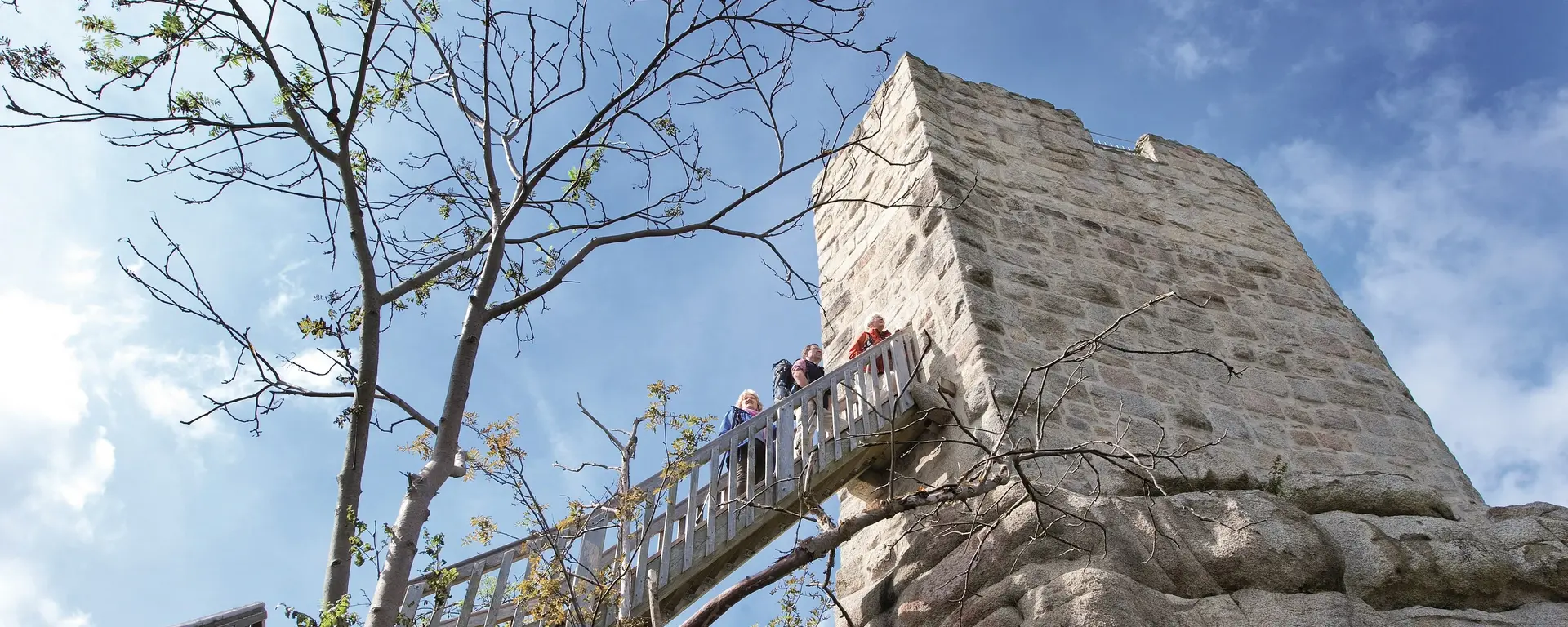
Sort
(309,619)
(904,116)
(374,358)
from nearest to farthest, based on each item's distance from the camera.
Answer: (309,619) < (374,358) < (904,116)

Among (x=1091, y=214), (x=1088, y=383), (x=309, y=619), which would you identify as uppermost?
(x=1091, y=214)

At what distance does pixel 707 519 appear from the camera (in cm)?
464

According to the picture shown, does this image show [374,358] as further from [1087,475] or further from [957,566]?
[1087,475]

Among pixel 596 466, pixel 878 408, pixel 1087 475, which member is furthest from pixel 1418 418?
pixel 596 466

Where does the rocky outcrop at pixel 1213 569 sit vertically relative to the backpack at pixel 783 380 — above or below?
below

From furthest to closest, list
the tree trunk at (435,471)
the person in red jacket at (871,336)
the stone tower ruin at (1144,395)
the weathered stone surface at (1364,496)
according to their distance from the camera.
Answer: the person in red jacket at (871,336) → the weathered stone surface at (1364,496) → the stone tower ruin at (1144,395) → the tree trunk at (435,471)

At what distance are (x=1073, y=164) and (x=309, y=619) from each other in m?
5.63

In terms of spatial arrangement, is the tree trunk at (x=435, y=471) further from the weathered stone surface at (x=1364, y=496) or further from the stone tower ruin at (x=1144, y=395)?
the weathered stone surface at (x=1364, y=496)

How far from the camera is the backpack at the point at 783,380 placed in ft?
20.8

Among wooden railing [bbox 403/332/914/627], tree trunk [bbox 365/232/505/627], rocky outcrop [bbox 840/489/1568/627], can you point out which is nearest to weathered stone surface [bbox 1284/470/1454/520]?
rocky outcrop [bbox 840/489/1568/627]

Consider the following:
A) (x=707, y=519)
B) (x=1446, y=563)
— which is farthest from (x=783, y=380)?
(x=1446, y=563)

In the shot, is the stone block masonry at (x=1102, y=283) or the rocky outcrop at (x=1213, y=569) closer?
the rocky outcrop at (x=1213, y=569)

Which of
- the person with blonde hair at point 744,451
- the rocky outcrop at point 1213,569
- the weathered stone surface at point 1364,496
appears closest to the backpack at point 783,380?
the person with blonde hair at point 744,451

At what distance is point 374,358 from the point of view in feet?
13.5
